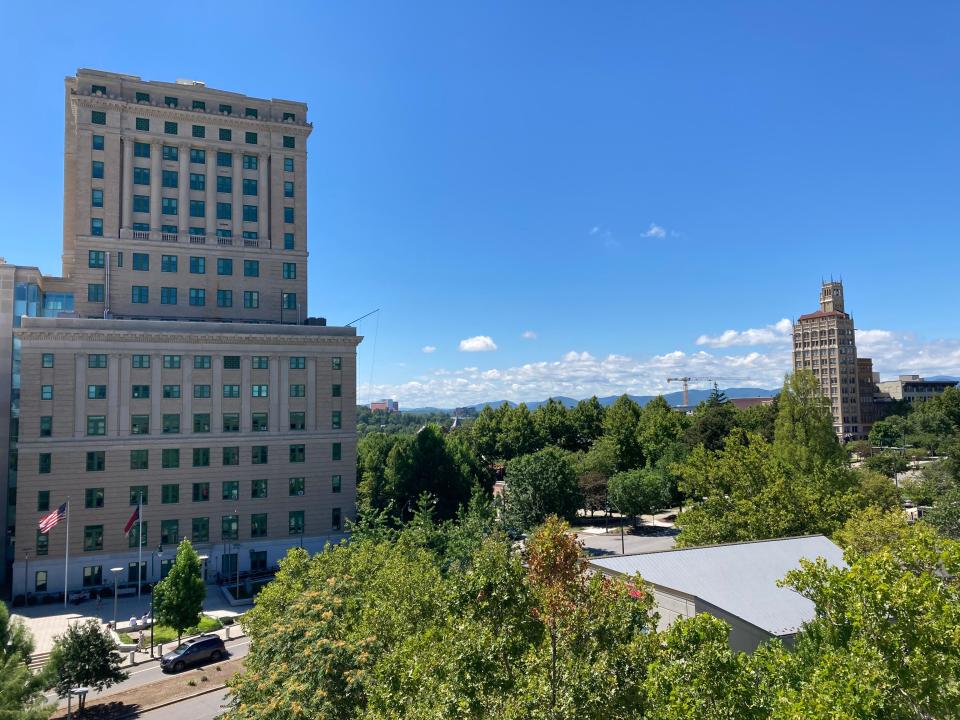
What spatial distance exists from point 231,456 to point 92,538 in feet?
39.9

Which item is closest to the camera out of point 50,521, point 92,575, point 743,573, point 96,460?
point 743,573

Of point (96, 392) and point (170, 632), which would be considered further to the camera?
point (96, 392)

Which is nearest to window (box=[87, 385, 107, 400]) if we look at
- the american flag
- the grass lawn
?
the american flag

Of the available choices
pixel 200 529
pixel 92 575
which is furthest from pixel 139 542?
pixel 200 529

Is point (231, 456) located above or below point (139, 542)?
above

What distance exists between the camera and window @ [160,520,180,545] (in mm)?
53094

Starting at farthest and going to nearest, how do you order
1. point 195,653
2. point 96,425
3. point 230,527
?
point 230,527 < point 96,425 < point 195,653

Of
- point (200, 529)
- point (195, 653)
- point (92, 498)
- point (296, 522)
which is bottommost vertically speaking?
point (195, 653)

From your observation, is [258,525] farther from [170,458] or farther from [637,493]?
[637,493]

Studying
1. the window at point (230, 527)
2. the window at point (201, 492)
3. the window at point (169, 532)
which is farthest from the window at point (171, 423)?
the window at point (230, 527)

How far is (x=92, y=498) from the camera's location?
169ft

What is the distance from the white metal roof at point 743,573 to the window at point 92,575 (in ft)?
143

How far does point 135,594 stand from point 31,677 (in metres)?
32.7

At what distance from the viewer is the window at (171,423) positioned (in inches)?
2148
